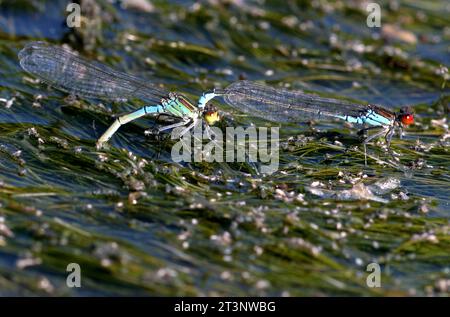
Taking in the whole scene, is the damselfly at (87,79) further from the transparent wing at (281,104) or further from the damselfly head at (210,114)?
the transparent wing at (281,104)

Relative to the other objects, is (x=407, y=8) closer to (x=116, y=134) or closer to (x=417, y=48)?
(x=417, y=48)

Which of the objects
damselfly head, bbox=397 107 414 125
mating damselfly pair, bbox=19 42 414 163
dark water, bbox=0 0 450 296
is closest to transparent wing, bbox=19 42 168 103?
mating damselfly pair, bbox=19 42 414 163

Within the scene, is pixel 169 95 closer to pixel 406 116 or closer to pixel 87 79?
pixel 87 79

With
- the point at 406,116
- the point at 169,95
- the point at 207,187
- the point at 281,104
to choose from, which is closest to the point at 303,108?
the point at 281,104

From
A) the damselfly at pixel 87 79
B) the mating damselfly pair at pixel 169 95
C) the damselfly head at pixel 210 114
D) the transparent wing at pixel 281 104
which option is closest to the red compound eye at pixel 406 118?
the mating damselfly pair at pixel 169 95

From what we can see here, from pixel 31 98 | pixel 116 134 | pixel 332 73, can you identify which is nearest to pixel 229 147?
pixel 116 134

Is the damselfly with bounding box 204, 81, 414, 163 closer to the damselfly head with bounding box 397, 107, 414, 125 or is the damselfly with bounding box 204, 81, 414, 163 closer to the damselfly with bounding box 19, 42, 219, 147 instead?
the damselfly head with bounding box 397, 107, 414, 125
